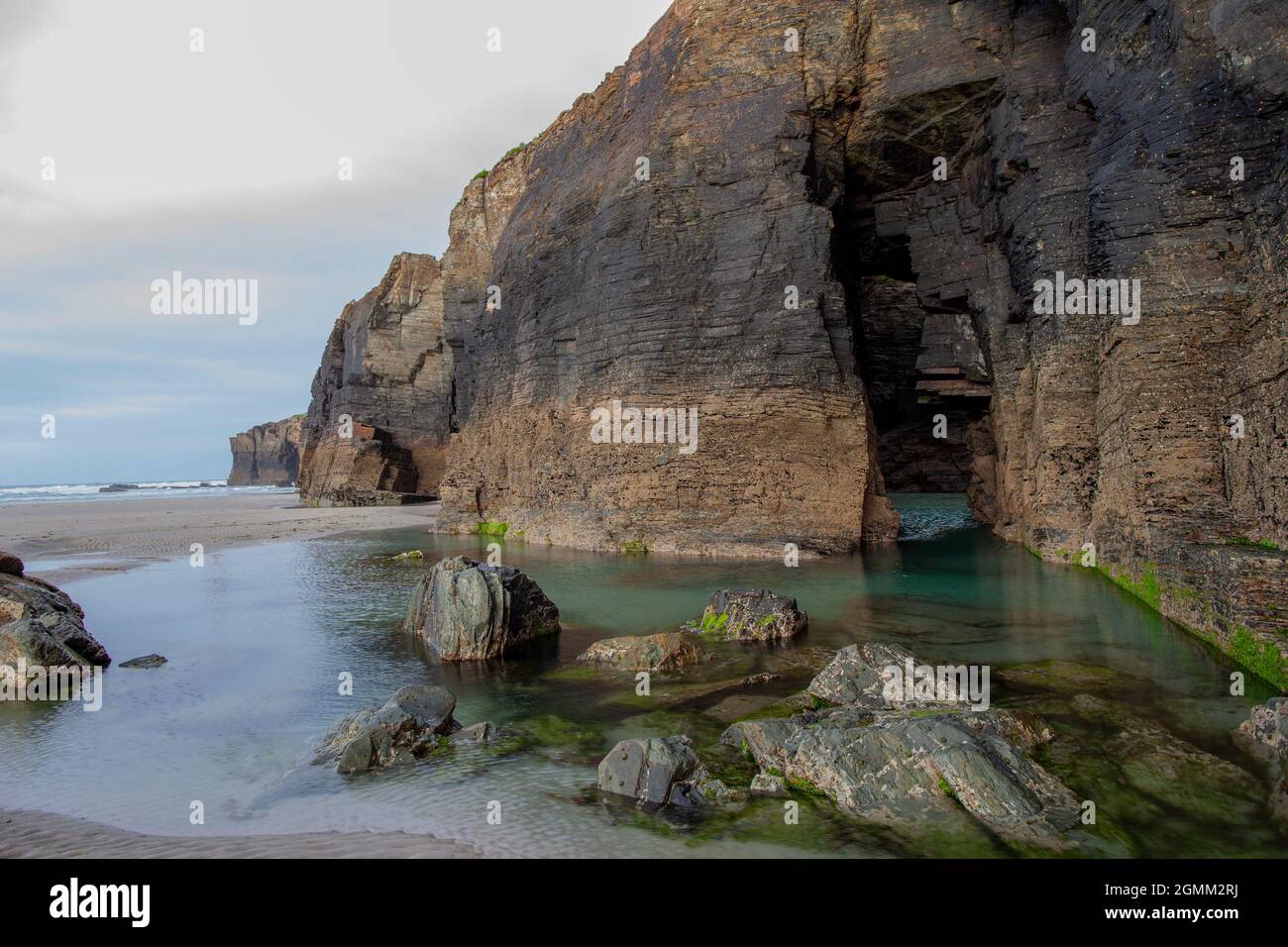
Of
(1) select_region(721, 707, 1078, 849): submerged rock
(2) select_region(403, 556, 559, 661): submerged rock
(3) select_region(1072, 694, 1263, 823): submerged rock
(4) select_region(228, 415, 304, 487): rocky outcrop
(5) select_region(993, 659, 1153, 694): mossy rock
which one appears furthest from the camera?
(4) select_region(228, 415, 304, 487): rocky outcrop

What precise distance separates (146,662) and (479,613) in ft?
17.4

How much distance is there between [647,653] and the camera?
11055 millimetres

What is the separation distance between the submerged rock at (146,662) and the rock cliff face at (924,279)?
14.3 metres

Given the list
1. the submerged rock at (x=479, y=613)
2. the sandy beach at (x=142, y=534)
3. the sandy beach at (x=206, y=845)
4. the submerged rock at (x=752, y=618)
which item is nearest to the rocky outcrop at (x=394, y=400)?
the sandy beach at (x=142, y=534)

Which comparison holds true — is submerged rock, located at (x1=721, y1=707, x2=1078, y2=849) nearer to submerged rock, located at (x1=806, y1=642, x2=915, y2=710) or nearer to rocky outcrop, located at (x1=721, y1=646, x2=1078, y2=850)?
rocky outcrop, located at (x1=721, y1=646, x2=1078, y2=850)

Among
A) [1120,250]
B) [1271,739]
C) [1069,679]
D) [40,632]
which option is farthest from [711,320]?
[1271,739]

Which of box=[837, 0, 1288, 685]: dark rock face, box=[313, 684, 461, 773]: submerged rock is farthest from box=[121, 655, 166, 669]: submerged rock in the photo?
box=[837, 0, 1288, 685]: dark rock face

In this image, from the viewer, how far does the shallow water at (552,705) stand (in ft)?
19.5

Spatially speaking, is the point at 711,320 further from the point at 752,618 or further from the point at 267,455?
the point at 267,455

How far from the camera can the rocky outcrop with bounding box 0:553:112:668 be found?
412 inches

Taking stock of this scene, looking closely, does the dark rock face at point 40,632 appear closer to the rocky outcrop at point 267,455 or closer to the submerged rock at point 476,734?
the submerged rock at point 476,734

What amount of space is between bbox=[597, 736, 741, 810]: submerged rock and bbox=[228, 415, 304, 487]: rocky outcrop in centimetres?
13837

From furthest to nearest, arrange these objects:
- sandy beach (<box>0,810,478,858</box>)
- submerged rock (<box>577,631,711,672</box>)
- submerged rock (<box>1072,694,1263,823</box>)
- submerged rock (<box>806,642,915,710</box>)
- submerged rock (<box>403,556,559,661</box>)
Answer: submerged rock (<box>403,556,559,661</box>), submerged rock (<box>577,631,711,672</box>), submerged rock (<box>806,642,915,710</box>), submerged rock (<box>1072,694,1263,823</box>), sandy beach (<box>0,810,478,858</box>)

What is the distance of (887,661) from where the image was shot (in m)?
9.43
